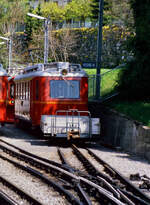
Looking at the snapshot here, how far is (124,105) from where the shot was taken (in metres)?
21.0

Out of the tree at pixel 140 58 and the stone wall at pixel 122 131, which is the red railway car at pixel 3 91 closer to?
the stone wall at pixel 122 131

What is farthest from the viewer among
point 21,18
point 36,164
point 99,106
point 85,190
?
point 21,18

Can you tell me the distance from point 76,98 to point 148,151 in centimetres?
600

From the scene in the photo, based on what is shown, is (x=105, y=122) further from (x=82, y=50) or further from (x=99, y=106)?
(x=82, y=50)

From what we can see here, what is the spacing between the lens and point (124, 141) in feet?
61.1

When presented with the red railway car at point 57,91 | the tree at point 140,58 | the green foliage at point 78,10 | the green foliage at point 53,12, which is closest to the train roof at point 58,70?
the red railway car at point 57,91

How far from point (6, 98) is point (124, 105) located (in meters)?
6.21

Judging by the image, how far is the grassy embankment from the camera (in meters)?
17.8

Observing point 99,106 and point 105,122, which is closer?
point 105,122

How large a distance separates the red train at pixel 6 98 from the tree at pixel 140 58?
552 centimetres

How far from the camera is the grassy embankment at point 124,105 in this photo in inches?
701

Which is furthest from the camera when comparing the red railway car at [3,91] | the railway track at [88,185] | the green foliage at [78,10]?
the green foliage at [78,10]

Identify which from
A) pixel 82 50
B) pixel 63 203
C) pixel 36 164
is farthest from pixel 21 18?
pixel 63 203

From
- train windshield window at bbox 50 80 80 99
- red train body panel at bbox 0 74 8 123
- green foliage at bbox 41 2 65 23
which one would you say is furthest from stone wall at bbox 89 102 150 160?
green foliage at bbox 41 2 65 23
